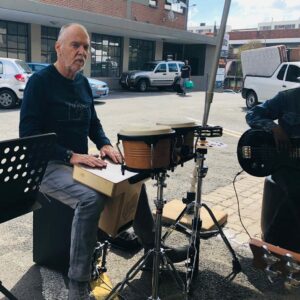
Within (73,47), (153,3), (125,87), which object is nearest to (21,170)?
(73,47)

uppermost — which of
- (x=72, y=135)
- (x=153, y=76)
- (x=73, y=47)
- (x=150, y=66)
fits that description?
(x=73, y=47)

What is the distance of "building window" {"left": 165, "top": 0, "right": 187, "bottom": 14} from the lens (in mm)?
28969

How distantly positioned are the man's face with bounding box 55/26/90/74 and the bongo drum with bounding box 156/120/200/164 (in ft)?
2.61

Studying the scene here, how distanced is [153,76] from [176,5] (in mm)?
9899

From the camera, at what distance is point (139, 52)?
86.8ft

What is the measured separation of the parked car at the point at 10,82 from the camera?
40.5 ft

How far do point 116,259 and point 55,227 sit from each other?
26.1 inches

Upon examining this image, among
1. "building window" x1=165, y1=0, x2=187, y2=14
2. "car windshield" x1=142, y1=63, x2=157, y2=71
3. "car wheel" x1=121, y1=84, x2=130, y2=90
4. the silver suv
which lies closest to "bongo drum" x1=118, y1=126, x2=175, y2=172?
the silver suv

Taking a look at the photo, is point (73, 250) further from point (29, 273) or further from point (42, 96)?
point (42, 96)

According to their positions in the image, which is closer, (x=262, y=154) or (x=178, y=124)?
(x=178, y=124)

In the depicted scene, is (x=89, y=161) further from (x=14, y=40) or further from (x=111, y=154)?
(x=14, y=40)

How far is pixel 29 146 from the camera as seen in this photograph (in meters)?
2.09

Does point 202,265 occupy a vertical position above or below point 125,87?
below

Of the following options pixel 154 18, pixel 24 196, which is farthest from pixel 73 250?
pixel 154 18
